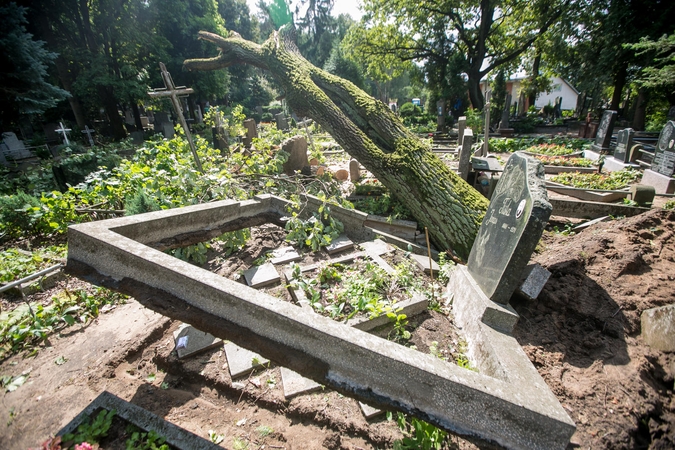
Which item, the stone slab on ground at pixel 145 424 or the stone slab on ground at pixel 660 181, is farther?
the stone slab on ground at pixel 660 181

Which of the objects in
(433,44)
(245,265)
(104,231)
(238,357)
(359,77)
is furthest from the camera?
(359,77)

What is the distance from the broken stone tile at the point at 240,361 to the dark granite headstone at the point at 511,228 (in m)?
2.13

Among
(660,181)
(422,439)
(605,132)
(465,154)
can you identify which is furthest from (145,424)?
(605,132)

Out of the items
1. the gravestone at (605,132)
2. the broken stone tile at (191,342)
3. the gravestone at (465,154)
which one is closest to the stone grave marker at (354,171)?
the gravestone at (465,154)

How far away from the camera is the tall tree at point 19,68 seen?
874 centimetres

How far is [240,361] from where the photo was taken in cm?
253

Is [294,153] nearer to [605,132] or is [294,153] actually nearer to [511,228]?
[511,228]

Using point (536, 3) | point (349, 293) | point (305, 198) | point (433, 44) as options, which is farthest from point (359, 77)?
point (349, 293)

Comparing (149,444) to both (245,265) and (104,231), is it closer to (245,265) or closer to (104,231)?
(104,231)

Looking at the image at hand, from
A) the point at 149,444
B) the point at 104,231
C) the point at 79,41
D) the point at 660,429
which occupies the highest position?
the point at 79,41

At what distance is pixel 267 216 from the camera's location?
4152 mm

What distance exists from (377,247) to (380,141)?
243 cm

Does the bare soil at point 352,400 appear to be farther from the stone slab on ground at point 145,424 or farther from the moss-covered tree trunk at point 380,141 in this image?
the moss-covered tree trunk at point 380,141

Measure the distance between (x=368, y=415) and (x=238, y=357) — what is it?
3.93 feet
